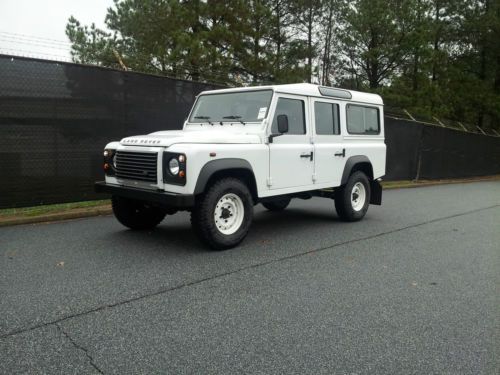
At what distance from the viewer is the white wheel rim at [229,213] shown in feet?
18.0

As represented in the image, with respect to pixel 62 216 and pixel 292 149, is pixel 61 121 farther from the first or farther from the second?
pixel 292 149

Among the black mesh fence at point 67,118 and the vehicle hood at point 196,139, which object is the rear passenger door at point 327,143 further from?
the black mesh fence at point 67,118

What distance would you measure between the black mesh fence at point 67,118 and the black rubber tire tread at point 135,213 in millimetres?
1924

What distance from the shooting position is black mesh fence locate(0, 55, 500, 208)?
23.3ft

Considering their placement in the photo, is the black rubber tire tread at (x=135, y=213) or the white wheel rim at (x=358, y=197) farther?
the white wheel rim at (x=358, y=197)

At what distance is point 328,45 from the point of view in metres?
24.6

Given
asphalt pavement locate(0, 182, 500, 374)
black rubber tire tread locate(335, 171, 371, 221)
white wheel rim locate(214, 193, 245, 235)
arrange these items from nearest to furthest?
1. asphalt pavement locate(0, 182, 500, 374)
2. white wheel rim locate(214, 193, 245, 235)
3. black rubber tire tread locate(335, 171, 371, 221)

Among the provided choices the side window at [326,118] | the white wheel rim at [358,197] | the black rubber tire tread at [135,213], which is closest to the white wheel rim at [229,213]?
the black rubber tire tread at [135,213]

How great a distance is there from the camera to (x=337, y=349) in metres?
3.09

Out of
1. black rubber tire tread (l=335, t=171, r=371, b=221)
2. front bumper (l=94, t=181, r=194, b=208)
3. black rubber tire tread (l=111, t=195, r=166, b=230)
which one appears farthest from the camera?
black rubber tire tread (l=335, t=171, r=371, b=221)

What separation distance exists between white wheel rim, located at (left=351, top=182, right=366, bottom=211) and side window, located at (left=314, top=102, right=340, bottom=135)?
127cm

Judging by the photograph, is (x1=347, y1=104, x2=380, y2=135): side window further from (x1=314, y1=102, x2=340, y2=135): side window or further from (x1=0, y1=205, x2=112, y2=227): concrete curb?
(x1=0, y1=205, x2=112, y2=227): concrete curb

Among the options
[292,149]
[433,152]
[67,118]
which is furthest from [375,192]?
[433,152]

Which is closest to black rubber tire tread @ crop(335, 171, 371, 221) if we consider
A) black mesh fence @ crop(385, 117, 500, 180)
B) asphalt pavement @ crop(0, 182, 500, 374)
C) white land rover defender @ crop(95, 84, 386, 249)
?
white land rover defender @ crop(95, 84, 386, 249)
